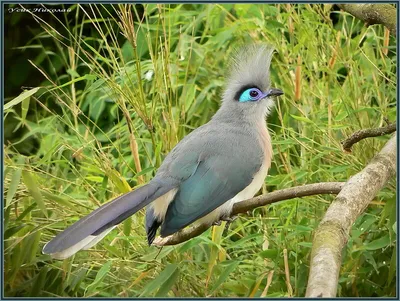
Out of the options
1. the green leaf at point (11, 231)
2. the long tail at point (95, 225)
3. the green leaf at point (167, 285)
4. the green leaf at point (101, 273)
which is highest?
the long tail at point (95, 225)

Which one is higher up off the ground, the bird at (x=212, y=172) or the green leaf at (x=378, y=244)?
the bird at (x=212, y=172)

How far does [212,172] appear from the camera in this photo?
236 cm

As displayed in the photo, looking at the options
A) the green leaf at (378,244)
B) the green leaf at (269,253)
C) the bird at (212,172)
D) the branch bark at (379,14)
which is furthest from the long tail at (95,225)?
the branch bark at (379,14)

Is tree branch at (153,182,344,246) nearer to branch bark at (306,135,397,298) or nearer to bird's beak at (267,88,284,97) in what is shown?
branch bark at (306,135,397,298)

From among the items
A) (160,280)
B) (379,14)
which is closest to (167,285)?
(160,280)

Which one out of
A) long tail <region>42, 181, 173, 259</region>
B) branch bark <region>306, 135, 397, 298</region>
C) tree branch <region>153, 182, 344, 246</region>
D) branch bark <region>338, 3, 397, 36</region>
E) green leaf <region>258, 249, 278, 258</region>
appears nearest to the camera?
branch bark <region>306, 135, 397, 298</region>

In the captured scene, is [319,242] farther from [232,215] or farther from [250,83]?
[250,83]

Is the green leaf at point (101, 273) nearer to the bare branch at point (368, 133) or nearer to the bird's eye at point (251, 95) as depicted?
the bird's eye at point (251, 95)

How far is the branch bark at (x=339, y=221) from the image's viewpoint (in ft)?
4.96

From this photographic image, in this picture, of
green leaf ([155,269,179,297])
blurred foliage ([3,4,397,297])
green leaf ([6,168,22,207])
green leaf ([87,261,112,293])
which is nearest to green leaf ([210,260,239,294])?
blurred foliage ([3,4,397,297])

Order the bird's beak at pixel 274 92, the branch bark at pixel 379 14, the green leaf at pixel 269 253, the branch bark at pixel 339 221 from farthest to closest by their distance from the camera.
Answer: the bird's beak at pixel 274 92 < the green leaf at pixel 269 253 < the branch bark at pixel 379 14 < the branch bark at pixel 339 221

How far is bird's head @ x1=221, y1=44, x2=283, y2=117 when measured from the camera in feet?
8.35

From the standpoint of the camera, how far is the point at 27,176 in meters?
2.47

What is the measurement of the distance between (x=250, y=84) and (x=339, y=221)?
0.95m
